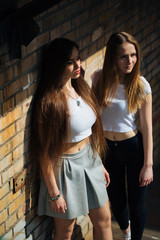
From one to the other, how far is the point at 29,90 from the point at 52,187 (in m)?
0.71

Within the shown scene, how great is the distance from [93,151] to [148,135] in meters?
0.48

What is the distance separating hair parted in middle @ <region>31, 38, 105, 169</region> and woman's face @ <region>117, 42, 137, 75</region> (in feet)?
1.50

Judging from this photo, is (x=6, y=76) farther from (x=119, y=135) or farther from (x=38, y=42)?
(x=119, y=135)

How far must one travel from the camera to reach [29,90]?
287cm

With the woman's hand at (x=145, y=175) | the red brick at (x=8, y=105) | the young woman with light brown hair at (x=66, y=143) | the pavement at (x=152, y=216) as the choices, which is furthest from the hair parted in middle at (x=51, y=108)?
the pavement at (x=152, y=216)

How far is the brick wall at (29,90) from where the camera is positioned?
2.72m

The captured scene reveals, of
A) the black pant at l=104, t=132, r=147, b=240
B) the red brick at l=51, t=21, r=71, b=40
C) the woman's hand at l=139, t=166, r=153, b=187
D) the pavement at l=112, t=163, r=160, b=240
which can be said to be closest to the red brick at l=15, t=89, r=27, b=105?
the red brick at l=51, t=21, r=71, b=40

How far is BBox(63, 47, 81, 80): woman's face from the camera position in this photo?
2866 mm

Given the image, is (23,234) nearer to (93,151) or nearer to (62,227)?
(62,227)

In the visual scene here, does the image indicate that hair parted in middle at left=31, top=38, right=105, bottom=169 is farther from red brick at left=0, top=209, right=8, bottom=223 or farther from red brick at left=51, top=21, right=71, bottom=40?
red brick at left=0, top=209, right=8, bottom=223

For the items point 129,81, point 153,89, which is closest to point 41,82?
point 129,81

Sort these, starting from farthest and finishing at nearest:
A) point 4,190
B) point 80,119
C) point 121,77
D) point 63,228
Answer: point 121,77
point 63,228
point 80,119
point 4,190

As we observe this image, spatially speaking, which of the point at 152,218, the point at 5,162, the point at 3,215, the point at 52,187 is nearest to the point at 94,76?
the point at 52,187

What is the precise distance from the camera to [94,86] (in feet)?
11.5
